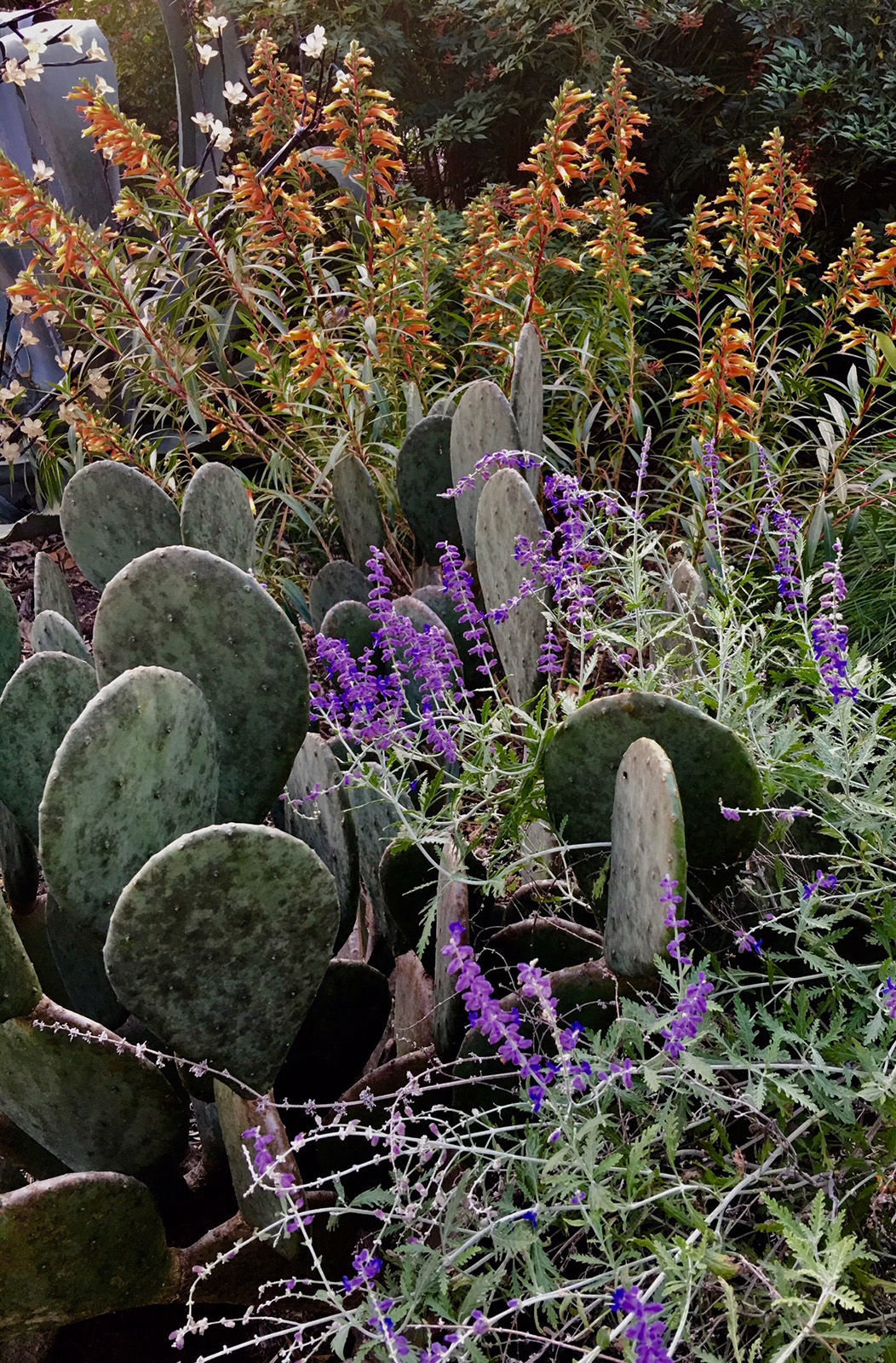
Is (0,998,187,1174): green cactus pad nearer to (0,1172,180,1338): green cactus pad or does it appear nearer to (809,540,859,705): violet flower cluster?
(0,1172,180,1338): green cactus pad

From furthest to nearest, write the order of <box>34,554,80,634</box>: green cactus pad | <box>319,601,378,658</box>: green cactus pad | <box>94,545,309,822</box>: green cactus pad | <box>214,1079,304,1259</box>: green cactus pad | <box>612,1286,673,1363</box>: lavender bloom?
1. <box>34,554,80,634</box>: green cactus pad
2. <box>319,601,378,658</box>: green cactus pad
3. <box>94,545,309,822</box>: green cactus pad
4. <box>214,1079,304,1259</box>: green cactus pad
5. <box>612,1286,673,1363</box>: lavender bloom

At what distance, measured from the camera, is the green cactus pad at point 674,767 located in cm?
115

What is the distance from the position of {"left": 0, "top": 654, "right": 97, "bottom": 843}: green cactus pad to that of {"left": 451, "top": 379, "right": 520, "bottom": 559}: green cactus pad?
2.53 ft

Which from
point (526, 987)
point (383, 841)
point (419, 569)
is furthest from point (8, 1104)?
point (419, 569)

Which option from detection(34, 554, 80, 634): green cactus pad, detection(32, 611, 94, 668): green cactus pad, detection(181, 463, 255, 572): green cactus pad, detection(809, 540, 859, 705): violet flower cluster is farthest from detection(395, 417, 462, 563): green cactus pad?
detection(809, 540, 859, 705): violet flower cluster

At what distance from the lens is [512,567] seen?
71.6 inches

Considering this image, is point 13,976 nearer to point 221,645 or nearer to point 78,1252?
point 78,1252

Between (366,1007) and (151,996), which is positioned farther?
(366,1007)

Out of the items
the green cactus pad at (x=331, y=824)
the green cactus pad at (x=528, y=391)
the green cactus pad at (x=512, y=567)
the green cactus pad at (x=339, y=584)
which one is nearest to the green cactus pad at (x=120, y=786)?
the green cactus pad at (x=331, y=824)

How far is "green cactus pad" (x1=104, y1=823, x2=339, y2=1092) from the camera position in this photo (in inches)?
41.1

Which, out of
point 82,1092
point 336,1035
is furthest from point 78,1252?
point 336,1035

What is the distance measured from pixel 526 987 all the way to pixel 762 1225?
10.9 inches

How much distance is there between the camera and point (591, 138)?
2.70 m

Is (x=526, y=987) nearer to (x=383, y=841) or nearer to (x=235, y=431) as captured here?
(x=383, y=841)
